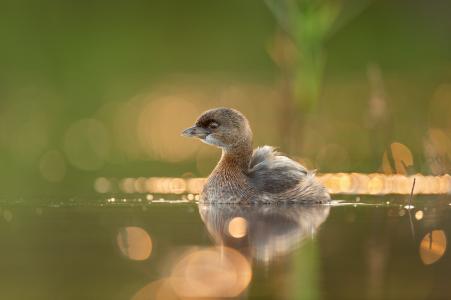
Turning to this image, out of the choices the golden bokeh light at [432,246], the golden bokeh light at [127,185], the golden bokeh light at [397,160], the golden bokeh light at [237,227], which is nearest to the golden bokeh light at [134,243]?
the golden bokeh light at [237,227]

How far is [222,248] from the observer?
7355mm

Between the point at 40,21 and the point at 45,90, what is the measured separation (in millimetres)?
2422

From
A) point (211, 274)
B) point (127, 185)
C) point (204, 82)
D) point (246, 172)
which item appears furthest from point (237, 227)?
point (204, 82)

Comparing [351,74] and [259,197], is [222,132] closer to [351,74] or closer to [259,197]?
[259,197]

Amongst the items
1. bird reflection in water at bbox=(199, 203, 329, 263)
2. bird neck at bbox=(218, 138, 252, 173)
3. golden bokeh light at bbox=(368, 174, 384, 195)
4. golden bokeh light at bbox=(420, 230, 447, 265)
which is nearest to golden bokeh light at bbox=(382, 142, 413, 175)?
golden bokeh light at bbox=(368, 174, 384, 195)

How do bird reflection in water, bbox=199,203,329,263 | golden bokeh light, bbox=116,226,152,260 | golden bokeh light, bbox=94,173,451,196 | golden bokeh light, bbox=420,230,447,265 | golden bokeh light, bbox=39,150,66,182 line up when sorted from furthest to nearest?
golden bokeh light, bbox=39,150,66,182 → golden bokeh light, bbox=94,173,451,196 → bird reflection in water, bbox=199,203,329,263 → golden bokeh light, bbox=116,226,152,260 → golden bokeh light, bbox=420,230,447,265

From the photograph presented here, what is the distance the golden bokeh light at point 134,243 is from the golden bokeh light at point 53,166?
5.05 metres

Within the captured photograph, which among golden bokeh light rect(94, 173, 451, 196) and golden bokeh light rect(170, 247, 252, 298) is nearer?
golden bokeh light rect(170, 247, 252, 298)

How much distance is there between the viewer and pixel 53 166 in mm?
14938

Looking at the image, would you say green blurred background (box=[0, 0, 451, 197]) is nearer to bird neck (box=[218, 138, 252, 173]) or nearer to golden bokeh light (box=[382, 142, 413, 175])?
golden bokeh light (box=[382, 142, 413, 175])

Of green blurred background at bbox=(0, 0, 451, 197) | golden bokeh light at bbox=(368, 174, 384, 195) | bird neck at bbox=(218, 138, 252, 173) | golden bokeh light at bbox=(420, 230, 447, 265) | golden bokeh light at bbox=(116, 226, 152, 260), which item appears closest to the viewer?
golden bokeh light at bbox=(420, 230, 447, 265)

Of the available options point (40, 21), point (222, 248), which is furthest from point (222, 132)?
point (40, 21)

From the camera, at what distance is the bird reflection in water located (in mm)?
7414

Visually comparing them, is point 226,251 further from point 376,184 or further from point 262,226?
point 376,184
